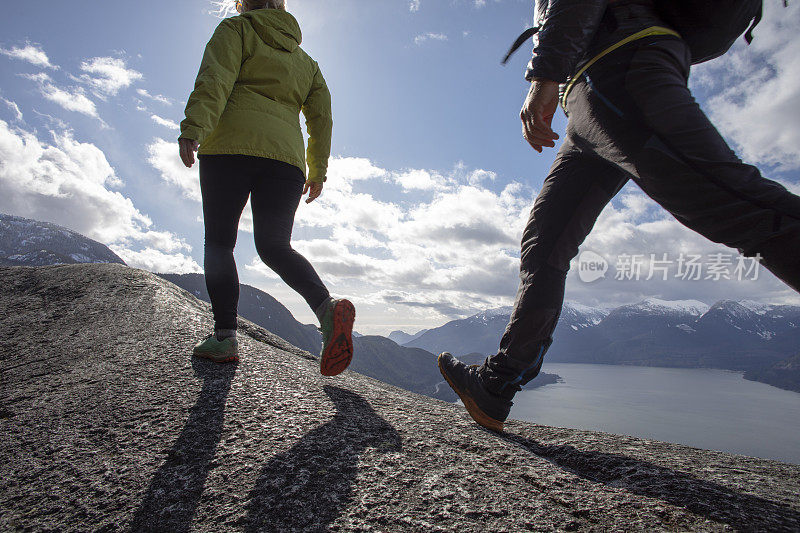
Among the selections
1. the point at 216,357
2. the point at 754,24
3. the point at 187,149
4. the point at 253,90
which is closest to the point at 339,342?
the point at 216,357

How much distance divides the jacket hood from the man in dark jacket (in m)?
1.98

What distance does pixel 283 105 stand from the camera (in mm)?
2750

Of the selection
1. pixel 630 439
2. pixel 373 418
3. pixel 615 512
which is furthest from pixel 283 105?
pixel 630 439

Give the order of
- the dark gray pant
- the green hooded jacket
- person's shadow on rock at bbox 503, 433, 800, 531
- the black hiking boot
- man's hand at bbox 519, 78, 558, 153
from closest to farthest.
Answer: person's shadow on rock at bbox 503, 433, 800, 531 → the dark gray pant → man's hand at bbox 519, 78, 558, 153 → the black hiking boot → the green hooded jacket

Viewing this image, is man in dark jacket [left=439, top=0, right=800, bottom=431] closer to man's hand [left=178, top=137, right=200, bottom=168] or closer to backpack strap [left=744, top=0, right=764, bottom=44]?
backpack strap [left=744, top=0, right=764, bottom=44]

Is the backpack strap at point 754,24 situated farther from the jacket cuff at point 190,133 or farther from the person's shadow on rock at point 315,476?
the jacket cuff at point 190,133

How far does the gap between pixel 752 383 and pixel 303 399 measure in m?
231

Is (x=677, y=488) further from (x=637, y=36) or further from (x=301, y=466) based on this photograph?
(x=637, y=36)

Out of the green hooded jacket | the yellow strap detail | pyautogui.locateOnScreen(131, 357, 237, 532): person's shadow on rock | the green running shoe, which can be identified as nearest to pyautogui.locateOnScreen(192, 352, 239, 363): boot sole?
the green running shoe

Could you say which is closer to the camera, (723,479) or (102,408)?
(723,479)

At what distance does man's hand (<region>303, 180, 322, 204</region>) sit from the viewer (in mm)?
3395

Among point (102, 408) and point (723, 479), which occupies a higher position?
point (723, 479)

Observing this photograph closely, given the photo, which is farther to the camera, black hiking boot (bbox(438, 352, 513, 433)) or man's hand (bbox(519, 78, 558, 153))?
black hiking boot (bbox(438, 352, 513, 433))

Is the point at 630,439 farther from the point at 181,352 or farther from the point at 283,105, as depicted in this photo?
the point at 283,105
